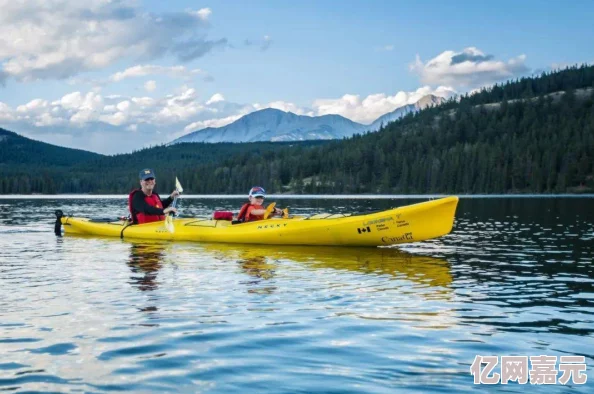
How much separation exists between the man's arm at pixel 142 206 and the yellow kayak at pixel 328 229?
864mm

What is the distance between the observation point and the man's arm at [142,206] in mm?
25062

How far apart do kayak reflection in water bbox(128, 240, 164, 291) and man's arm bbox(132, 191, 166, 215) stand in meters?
1.33

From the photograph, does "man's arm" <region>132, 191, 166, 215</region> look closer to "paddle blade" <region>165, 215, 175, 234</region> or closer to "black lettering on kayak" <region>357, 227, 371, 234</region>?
"paddle blade" <region>165, 215, 175, 234</region>

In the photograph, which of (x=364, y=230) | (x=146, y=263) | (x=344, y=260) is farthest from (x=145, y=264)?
(x=364, y=230)

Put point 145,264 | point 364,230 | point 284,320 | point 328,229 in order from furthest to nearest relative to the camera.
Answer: point 328,229, point 364,230, point 145,264, point 284,320

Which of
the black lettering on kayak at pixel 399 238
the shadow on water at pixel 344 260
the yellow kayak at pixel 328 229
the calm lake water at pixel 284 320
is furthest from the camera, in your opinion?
the black lettering on kayak at pixel 399 238

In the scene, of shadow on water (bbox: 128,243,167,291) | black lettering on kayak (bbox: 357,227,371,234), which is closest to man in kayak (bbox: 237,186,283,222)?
shadow on water (bbox: 128,243,167,291)

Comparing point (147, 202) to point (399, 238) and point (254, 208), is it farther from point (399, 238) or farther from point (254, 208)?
point (399, 238)

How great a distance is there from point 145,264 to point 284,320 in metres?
9.22

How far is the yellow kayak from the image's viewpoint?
21844 mm

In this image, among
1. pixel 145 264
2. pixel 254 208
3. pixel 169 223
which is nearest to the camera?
pixel 145 264

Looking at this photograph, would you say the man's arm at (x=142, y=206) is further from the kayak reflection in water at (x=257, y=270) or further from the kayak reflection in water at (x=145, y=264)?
the kayak reflection in water at (x=257, y=270)

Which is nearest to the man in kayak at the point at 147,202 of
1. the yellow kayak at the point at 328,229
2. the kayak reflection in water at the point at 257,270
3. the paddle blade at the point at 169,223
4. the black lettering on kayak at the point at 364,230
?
the paddle blade at the point at 169,223

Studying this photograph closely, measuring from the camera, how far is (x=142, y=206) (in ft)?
84.4
